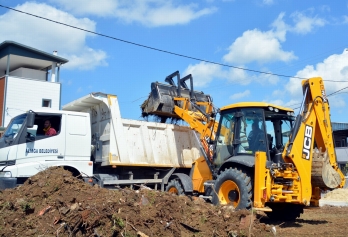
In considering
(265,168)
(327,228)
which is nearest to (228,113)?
(265,168)

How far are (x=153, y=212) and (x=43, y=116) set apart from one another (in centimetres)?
498

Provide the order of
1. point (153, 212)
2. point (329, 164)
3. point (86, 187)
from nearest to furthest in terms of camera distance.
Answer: point (153, 212) → point (86, 187) → point (329, 164)

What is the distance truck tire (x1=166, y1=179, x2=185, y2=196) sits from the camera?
11282 mm

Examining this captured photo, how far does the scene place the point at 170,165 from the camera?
12648 millimetres

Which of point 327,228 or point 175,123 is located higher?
point 175,123

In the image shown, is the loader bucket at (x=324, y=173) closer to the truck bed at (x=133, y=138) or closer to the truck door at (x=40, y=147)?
the truck bed at (x=133, y=138)

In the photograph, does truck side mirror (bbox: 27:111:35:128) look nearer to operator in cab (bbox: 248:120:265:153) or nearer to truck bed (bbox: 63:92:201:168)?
truck bed (bbox: 63:92:201:168)

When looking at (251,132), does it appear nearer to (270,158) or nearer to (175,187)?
(270,158)

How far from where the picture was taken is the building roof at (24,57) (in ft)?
76.6

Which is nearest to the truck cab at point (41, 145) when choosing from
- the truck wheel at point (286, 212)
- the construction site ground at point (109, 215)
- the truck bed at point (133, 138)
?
the truck bed at point (133, 138)

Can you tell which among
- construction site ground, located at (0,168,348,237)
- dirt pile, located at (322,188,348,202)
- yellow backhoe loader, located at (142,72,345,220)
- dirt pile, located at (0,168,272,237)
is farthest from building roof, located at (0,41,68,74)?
dirt pile, located at (0,168,272,237)

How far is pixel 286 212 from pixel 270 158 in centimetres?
178

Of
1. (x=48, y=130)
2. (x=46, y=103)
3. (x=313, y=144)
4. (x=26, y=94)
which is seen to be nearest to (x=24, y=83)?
(x=26, y=94)

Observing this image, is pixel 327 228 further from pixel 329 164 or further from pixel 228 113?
pixel 228 113
